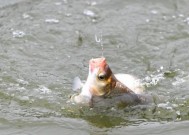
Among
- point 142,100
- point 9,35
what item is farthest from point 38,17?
point 142,100

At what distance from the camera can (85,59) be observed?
20.6 feet

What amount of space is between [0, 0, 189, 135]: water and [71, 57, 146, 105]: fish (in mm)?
139

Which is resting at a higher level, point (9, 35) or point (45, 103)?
point (9, 35)

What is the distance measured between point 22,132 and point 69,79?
4.11 feet

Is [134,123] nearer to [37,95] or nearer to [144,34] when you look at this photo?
[37,95]

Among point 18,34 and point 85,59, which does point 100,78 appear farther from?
point 18,34

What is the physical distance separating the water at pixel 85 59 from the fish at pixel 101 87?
0.14 metres

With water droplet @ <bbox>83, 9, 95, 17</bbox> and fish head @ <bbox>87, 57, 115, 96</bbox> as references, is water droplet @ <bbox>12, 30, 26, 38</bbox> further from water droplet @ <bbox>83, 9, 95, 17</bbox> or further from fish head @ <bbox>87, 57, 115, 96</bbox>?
fish head @ <bbox>87, 57, 115, 96</bbox>

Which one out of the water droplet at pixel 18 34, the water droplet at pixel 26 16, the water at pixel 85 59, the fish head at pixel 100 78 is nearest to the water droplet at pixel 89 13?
the water at pixel 85 59

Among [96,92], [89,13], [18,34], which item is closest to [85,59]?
[18,34]

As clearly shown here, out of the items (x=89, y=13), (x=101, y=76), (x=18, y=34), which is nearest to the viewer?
(x=101, y=76)

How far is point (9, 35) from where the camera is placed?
6660mm

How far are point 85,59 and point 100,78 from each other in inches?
72.2

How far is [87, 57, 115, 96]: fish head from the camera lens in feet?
14.4
